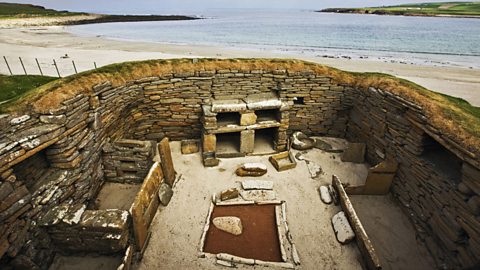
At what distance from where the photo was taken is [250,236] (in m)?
5.71

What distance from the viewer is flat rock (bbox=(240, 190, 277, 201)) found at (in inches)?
266

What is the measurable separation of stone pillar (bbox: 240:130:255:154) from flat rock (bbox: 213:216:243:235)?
9.46ft

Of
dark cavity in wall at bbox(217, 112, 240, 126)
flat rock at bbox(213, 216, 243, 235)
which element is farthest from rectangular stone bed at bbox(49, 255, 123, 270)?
dark cavity in wall at bbox(217, 112, 240, 126)

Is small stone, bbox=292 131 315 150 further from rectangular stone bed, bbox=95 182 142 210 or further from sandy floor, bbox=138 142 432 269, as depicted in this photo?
rectangular stone bed, bbox=95 182 142 210

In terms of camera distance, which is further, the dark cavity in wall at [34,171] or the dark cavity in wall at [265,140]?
the dark cavity in wall at [265,140]

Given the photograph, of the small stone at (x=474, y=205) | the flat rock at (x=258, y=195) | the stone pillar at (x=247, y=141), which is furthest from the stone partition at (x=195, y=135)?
the flat rock at (x=258, y=195)

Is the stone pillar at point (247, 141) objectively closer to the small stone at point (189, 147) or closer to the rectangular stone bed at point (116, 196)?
the small stone at point (189, 147)

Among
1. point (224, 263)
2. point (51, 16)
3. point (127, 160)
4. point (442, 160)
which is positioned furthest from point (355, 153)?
point (51, 16)

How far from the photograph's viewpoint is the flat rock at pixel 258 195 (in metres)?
6.75

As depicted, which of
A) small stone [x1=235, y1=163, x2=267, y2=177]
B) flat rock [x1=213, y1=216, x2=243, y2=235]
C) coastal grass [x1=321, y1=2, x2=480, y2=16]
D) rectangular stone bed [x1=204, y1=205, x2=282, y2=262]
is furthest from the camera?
coastal grass [x1=321, y1=2, x2=480, y2=16]

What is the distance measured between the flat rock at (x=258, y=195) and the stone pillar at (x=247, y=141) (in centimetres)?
192

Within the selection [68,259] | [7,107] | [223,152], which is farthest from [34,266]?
[223,152]

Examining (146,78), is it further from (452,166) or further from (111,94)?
(452,166)

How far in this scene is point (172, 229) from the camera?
19.4 feet
